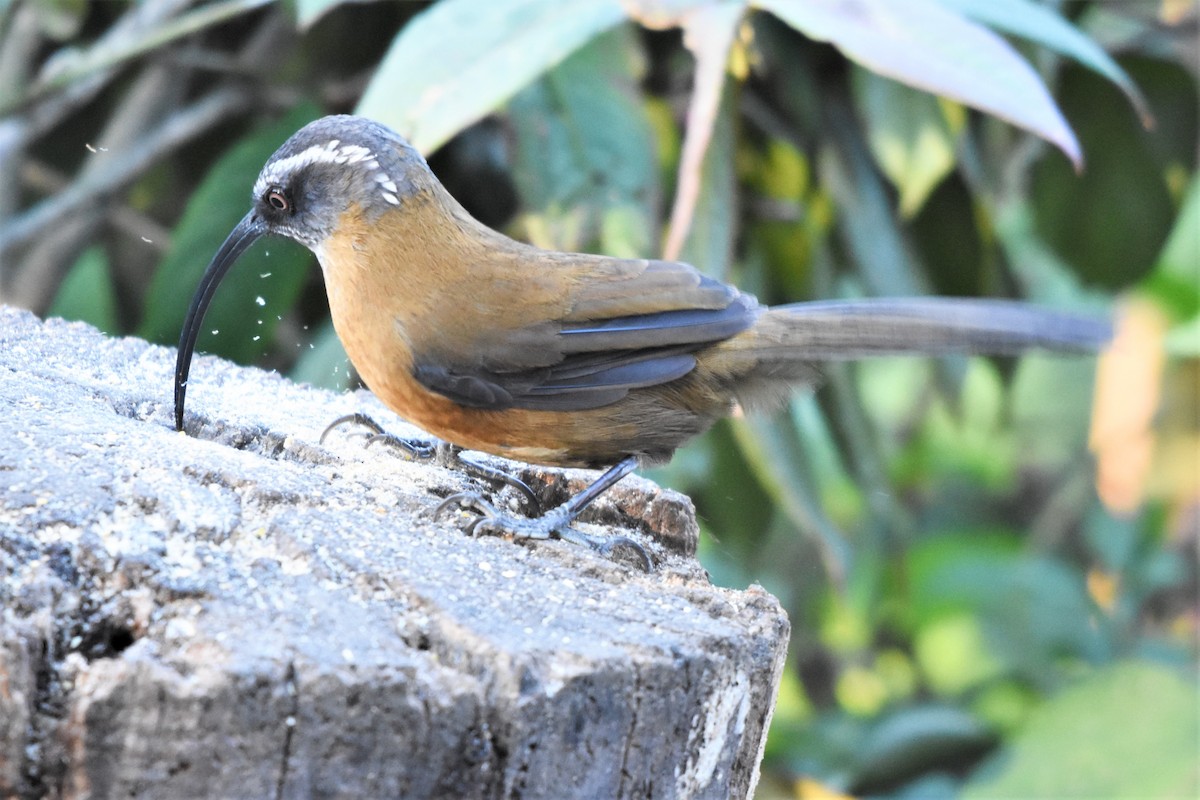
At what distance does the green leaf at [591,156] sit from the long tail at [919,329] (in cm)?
117

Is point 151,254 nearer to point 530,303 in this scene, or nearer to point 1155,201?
point 530,303

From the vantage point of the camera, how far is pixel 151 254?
15.5 feet

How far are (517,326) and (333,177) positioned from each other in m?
0.45

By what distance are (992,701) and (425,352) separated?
11.4 feet

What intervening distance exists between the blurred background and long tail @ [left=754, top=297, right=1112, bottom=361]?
73 cm

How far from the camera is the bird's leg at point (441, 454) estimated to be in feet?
8.40

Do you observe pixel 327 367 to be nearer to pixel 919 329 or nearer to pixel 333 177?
pixel 333 177

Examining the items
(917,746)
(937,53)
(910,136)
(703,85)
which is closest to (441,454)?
(703,85)

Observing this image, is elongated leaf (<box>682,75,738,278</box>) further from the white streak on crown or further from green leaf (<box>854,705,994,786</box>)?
green leaf (<box>854,705,994,786</box>)

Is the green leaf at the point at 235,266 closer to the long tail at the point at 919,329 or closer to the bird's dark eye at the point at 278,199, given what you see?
the bird's dark eye at the point at 278,199

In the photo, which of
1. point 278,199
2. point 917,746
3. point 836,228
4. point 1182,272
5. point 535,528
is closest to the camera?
point 535,528

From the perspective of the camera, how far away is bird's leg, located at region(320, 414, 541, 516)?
2.56 m

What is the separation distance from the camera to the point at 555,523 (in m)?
2.25

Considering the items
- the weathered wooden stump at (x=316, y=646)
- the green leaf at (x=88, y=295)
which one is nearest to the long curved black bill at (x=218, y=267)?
the weathered wooden stump at (x=316, y=646)
